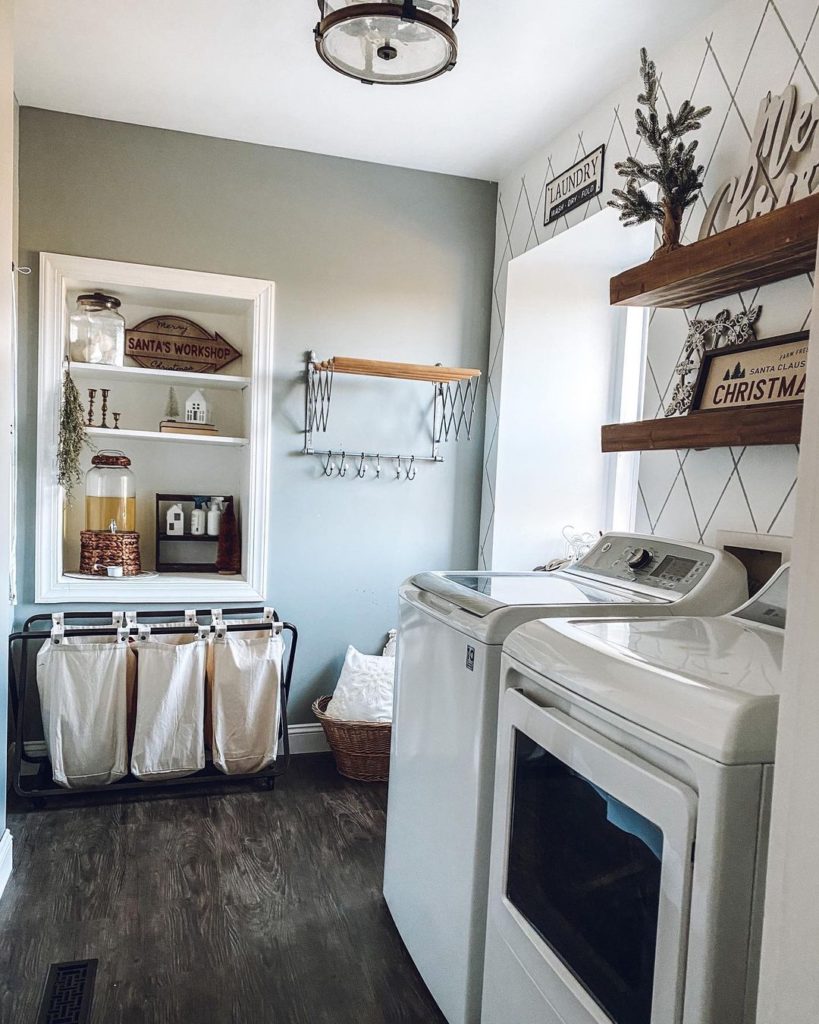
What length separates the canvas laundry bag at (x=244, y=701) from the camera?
2.78m

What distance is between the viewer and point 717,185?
192 cm

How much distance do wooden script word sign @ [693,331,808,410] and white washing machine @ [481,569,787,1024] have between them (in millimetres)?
418

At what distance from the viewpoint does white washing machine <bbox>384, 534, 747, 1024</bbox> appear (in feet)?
5.03

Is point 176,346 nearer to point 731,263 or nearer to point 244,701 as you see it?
point 244,701

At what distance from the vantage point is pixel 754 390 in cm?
171

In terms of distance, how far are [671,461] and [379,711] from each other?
1.48 meters

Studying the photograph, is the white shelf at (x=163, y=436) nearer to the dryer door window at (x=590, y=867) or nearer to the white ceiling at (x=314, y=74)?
the white ceiling at (x=314, y=74)

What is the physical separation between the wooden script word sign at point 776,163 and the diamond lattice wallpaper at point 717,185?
0.05 meters

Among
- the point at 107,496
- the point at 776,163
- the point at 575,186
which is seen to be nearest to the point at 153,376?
the point at 107,496

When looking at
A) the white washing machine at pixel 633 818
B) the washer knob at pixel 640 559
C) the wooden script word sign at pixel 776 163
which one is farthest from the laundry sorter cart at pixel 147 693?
the wooden script word sign at pixel 776 163

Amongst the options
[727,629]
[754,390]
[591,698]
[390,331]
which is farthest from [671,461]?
[390,331]

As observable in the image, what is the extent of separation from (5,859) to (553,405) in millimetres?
2509

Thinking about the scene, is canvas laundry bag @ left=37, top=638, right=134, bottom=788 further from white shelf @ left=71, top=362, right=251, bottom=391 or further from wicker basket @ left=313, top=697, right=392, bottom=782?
white shelf @ left=71, top=362, right=251, bottom=391

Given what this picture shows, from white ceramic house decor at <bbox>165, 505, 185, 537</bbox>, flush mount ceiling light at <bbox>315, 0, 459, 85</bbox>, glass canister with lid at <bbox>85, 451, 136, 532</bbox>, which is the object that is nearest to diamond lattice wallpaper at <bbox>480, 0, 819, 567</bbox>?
flush mount ceiling light at <bbox>315, 0, 459, 85</bbox>
